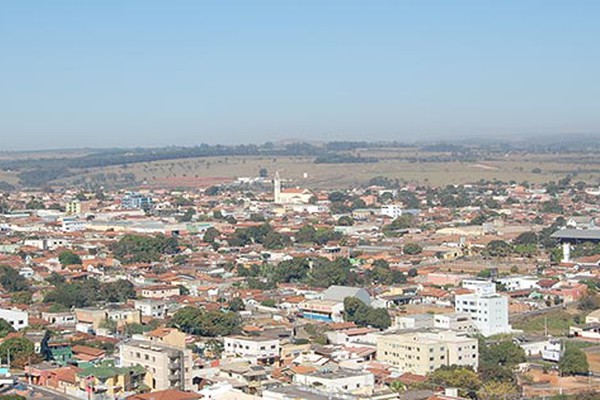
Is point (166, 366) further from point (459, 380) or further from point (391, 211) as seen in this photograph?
point (391, 211)

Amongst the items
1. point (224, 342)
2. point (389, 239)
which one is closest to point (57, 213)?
point (389, 239)

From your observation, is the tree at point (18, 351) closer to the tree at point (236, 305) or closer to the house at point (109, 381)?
the house at point (109, 381)

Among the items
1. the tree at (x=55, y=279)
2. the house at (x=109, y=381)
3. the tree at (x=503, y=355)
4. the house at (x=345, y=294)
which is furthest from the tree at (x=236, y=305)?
the house at (x=109, y=381)

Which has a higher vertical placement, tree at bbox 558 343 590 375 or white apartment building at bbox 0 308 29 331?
white apartment building at bbox 0 308 29 331

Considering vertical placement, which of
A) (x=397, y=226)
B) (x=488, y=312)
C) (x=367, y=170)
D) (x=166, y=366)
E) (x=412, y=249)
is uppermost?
(x=166, y=366)

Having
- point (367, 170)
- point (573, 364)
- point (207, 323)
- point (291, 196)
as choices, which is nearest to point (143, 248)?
point (207, 323)

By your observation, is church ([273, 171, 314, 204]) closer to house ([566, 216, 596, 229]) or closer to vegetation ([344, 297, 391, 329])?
house ([566, 216, 596, 229])

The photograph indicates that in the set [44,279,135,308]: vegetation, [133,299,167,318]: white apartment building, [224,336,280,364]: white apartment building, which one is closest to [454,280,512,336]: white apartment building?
[224,336,280,364]: white apartment building
